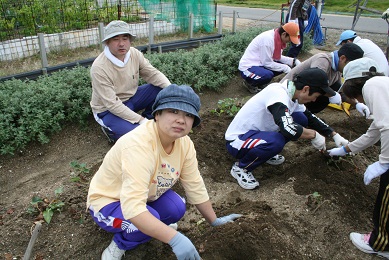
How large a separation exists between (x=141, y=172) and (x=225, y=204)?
1.43 metres

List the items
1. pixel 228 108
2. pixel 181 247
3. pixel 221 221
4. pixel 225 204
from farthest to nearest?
1. pixel 228 108
2. pixel 225 204
3. pixel 221 221
4. pixel 181 247

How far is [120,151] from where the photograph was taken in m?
1.92

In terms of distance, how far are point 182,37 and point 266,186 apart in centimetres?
586

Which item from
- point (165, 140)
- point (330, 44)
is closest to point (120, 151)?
point (165, 140)

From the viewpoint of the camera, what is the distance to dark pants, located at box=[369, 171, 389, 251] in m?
2.34

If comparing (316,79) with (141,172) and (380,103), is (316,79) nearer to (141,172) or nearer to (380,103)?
(380,103)

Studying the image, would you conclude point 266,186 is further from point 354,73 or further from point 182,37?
point 182,37

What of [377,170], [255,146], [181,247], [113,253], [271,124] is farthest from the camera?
[271,124]

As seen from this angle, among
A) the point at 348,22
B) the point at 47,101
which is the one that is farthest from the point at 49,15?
the point at 348,22

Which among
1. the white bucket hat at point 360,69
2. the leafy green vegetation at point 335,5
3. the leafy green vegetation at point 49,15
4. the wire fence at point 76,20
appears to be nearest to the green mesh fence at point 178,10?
the wire fence at point 76,20

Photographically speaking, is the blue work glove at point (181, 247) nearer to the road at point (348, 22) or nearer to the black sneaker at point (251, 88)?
the black sneaker at point (251, 88)

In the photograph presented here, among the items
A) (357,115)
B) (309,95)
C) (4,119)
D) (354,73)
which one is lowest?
(357,115)

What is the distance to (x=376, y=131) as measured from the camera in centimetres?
263

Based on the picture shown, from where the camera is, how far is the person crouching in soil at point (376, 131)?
2.36 meters
